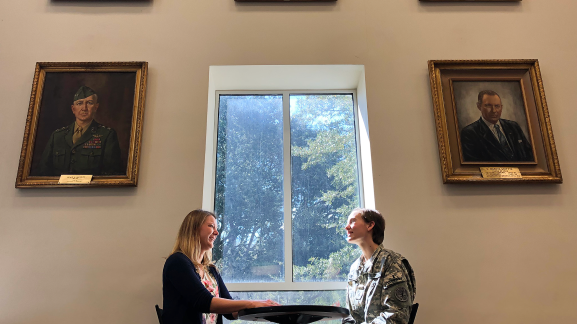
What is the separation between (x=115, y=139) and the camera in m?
2.92

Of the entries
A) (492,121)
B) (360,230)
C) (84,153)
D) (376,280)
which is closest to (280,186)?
(360,230)

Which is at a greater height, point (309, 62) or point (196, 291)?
point (309, 62)

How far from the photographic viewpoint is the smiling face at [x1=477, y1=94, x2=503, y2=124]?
3037 millimetres

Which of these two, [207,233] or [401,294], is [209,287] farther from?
[401,294]

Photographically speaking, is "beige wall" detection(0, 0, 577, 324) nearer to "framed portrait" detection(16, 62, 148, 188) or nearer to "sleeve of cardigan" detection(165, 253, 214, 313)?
"framed portrait" detection(16, 62, 148, 188)

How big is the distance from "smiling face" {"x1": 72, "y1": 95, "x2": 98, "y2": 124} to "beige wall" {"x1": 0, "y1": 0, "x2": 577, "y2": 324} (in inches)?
13.7

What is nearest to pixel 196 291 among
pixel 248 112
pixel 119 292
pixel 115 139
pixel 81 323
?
pixel 119 292

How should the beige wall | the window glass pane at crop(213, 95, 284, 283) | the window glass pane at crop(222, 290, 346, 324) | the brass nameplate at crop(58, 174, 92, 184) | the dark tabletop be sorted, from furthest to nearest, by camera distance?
the window glass pane at crop(213, 95, 284, 283)
the window glass pane at crop(222, 290, 346, 324)
the brass nameplate at crop(58, 174, 92, 184)
the beige wall
the dark tabletop

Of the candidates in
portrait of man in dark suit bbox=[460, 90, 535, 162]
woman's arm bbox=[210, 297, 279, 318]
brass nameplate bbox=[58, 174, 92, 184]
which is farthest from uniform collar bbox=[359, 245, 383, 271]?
brass nameplate bbox=[58, 174, 92, 184]

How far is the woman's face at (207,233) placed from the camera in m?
2.41

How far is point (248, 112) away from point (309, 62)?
2.11ft

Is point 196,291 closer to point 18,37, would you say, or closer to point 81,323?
point 81,323

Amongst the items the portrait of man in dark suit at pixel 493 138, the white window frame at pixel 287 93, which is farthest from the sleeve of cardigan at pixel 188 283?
the portrait of man in dark suit at pixel 493 138

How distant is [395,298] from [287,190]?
1247 mm
